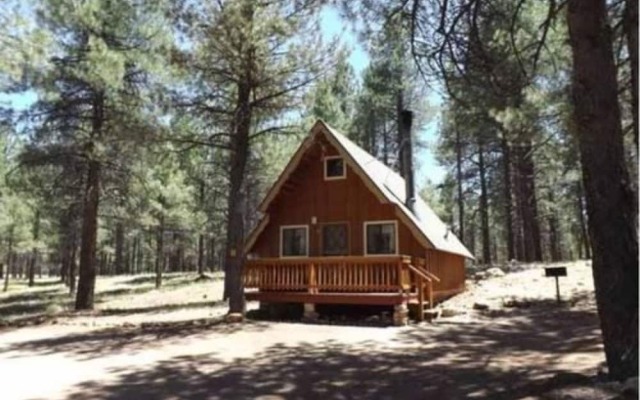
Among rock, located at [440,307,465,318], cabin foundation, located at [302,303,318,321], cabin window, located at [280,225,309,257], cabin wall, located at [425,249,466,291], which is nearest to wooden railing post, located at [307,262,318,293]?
cabin foundation, located at [302,303,318,321]

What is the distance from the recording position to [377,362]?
9211 mm

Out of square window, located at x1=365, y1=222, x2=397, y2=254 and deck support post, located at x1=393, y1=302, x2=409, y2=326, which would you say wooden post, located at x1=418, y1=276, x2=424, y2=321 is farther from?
square window, located at x1=365, y1=222, x2=397, y2=254

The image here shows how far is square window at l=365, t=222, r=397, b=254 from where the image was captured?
53.6 ft

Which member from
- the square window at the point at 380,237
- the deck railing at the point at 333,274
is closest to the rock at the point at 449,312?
the deck railing at the point at 333,274

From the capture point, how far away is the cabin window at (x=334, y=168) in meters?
17.0

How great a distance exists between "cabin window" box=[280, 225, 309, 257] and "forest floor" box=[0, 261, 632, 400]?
3.50 m

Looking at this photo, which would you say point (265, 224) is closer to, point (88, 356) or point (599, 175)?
point (88, 356)

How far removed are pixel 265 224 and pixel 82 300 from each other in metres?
6.85

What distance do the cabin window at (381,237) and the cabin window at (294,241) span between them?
187 cm

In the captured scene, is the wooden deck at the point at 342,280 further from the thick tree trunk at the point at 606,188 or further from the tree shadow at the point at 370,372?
the thick tree trunk at the point at 606,188

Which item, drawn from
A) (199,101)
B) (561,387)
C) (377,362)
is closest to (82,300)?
(199,101)

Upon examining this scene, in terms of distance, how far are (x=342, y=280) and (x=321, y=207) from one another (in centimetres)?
291

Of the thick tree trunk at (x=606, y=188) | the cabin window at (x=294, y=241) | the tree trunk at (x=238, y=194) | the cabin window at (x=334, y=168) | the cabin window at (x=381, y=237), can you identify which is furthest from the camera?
the cabin window at (x=294, y=241)

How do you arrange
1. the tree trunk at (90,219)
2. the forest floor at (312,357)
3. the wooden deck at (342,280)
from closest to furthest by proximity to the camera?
the forest floor at (312,357), the wooden deck at (342,280), the tree trunk at (90,219)
